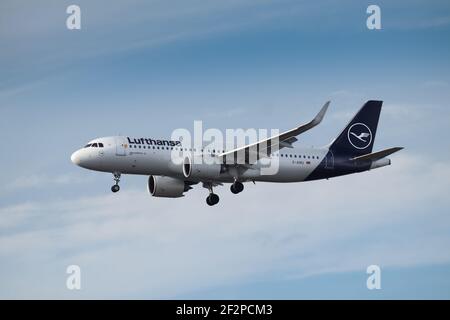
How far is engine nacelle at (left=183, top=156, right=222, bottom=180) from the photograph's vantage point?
77438mm

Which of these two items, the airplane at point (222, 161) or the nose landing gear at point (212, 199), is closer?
the airplane at point (222, 161)

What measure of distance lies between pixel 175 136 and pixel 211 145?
9.01ft

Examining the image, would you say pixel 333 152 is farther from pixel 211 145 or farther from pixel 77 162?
pixel 77 162

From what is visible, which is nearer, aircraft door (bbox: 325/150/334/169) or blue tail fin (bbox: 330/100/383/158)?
aircraft door (bbox: 325/150/334/169)

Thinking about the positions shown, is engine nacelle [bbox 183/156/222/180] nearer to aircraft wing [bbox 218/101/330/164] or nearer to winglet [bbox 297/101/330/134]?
aircraft wing [bbox 218/101/330/164]

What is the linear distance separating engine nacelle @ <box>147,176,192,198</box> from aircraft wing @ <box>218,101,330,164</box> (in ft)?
18.5

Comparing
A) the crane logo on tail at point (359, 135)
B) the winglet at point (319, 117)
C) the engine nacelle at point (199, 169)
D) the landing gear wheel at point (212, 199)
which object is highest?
the crane logo on tail at point (359, 135)

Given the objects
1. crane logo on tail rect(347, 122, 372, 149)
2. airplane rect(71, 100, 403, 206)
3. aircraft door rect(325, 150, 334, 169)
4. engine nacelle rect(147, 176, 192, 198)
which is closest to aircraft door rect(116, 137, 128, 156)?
airplane rect(71, 100, 403, 206)

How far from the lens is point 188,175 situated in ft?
254

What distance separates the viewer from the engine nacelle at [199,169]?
77.4 m

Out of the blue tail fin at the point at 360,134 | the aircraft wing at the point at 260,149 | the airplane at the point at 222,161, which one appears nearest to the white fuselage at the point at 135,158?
the airplane at the point at 222,161

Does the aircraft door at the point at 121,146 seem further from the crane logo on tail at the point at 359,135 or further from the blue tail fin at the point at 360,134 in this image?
the crane logo on tail at the point at 359,135
